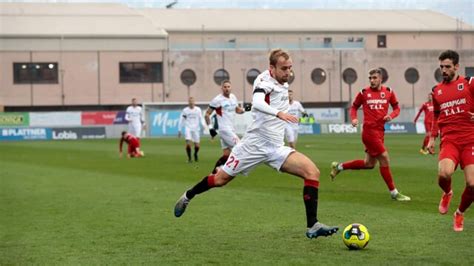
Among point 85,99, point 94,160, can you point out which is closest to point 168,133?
point 85,99

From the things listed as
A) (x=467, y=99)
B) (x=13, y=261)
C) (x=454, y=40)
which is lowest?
(x=13, y=261)

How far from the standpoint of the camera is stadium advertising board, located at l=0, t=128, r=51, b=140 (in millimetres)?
59031

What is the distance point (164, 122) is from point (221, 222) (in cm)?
4997

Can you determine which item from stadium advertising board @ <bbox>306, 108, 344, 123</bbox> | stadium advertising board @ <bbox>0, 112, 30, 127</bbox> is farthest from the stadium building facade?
stadium advertising board @ <bbox>0, 112, 30, 127</bbox>

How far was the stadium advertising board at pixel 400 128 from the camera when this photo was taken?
6025cm

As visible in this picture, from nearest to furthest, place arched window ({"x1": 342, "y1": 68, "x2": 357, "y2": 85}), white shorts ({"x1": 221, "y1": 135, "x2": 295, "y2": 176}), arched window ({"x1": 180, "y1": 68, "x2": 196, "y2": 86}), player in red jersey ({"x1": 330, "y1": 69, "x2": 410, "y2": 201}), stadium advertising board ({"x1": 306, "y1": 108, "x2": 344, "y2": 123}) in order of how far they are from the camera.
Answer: white shorts ({"x1": 221, "y1": 135, "x2": 295, "y2": 176})
player in red jersey ({"x1": 330, "y1": 69, "x2": 410, "y2": 201})
stadium advertising board ({"x1": 306, "y1": 108, "x2": 344, "y2": 123})
arched window ({"x1": 180, "y1": 68, "x2": 196, "y2": 86})
arched window ({"x1": 342, "y1": 68, "x2": 357, "y2": 85})

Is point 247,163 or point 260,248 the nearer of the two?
point 260,248

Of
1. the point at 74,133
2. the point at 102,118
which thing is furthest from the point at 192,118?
the point at 102,118

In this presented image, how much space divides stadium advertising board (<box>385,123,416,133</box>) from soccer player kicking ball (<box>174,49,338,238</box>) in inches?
1984

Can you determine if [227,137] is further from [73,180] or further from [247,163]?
[247,163]

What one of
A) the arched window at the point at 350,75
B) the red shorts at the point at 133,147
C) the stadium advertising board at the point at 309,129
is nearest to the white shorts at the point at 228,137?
the red shorts at the point at 133,147

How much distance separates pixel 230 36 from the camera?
82625mm

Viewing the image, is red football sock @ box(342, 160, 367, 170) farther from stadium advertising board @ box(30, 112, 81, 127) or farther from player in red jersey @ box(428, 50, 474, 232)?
stadium advertising board @ box(30, 112, 81, 127)

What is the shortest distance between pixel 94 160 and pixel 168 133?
30296 mm
